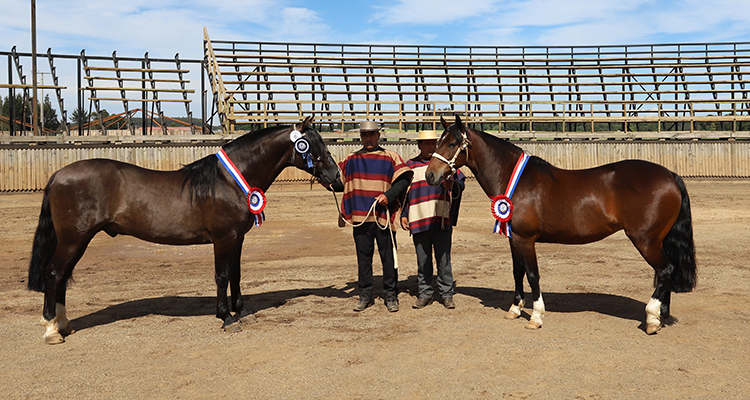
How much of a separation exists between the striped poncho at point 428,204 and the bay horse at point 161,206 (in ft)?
3.40

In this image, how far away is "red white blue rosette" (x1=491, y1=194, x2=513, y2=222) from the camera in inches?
221

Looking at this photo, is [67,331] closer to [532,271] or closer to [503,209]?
[503,209]

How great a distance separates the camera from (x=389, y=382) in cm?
412

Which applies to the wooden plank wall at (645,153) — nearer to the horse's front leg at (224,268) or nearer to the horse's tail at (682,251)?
the horse's front leg at (224,268)

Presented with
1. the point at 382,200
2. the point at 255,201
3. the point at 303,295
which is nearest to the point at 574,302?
the point at 382,200

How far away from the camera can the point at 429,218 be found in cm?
627

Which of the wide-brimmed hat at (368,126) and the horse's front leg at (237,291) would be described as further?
the wide-brimmed hat at (368,126)

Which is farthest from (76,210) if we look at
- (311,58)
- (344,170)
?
(311,58)

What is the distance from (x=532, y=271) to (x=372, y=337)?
171 centimetres

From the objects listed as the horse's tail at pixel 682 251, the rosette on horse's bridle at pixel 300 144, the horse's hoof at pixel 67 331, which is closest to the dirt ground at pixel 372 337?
the horse's hoof at pixel 67 331

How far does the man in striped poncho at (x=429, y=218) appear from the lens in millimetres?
6273

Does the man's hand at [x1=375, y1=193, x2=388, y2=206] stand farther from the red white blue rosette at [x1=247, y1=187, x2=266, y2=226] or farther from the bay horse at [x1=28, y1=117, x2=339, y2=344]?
the red white blue rosette at [x1=247, y1=187, x2=266, y2=226]

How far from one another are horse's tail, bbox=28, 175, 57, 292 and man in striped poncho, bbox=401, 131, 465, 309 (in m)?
3.65

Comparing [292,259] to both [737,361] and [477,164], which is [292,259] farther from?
[737,361]
